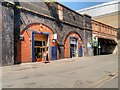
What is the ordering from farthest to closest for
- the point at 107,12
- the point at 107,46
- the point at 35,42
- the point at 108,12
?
the point at 107,12 → the point at 108,12 → the point at 107,46 → the point at 35,42

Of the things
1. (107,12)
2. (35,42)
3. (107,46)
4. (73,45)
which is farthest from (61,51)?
(107,12)

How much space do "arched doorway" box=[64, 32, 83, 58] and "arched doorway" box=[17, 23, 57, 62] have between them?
368 cm

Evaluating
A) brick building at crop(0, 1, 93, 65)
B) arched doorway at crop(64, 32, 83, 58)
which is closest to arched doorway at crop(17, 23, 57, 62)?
brick building at crop(0, 1, 93, 65)

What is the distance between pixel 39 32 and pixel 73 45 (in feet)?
32.6

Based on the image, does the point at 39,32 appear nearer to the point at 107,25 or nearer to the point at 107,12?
the point at 107,25

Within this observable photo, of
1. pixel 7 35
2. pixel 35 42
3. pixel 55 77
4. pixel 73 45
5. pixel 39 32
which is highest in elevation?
pixel 39 32

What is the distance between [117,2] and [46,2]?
158ft

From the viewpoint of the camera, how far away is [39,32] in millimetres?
24500

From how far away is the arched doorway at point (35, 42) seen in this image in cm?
2195

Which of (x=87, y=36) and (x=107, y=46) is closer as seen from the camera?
(x=87, y=36)

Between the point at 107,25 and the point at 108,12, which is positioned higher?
the point at 108,12

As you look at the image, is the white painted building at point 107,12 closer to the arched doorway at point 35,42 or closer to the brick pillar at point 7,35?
the arched doorway at point 35,42

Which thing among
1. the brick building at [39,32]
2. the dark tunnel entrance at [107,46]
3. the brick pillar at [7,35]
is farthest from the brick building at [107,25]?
the brick pillar at [7,35]

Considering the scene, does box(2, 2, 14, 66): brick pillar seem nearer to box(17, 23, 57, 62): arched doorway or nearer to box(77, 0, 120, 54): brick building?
box(17, 23, 57, 62): arched doorway
